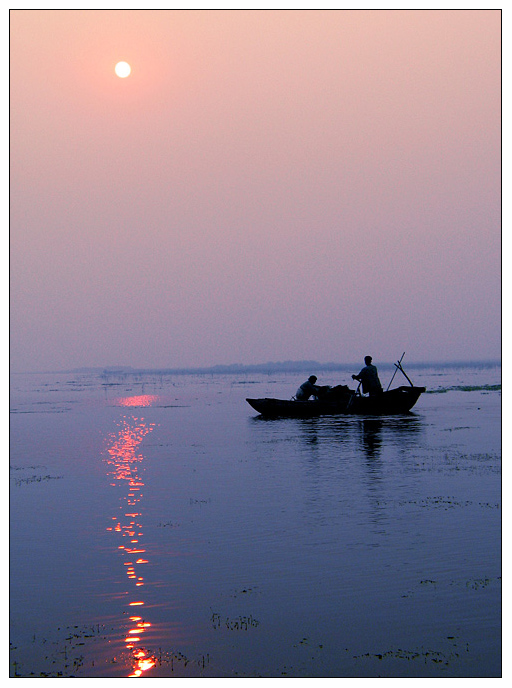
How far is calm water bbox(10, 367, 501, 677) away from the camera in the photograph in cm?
955

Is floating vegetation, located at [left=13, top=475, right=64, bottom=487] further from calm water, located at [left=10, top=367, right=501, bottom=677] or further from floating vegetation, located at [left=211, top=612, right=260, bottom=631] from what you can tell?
floating vegetation, located at [left=211, top=612, right=260, bottom=631]

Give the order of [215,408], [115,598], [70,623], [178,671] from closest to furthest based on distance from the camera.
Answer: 1. [178,671]
2. [70,623]
3. [115,598]
4. [215,408]

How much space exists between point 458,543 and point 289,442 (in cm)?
1874

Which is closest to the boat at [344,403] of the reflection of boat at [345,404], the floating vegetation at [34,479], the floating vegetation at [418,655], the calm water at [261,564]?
the reflection of boat at [345,404]

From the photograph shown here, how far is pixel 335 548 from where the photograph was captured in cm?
1437

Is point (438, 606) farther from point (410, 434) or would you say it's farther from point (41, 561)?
point (410, 434)

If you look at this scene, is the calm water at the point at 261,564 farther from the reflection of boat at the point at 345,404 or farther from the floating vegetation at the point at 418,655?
the reflection of boat at the point at 345,404

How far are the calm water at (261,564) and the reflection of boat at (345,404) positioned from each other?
13.4 m

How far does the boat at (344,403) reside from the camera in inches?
1689

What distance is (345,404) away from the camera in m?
42.9

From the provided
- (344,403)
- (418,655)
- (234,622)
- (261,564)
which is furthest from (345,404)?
(418,655)

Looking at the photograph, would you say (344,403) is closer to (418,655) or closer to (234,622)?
(234,622)

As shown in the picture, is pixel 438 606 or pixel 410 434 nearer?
pixel 438 606
